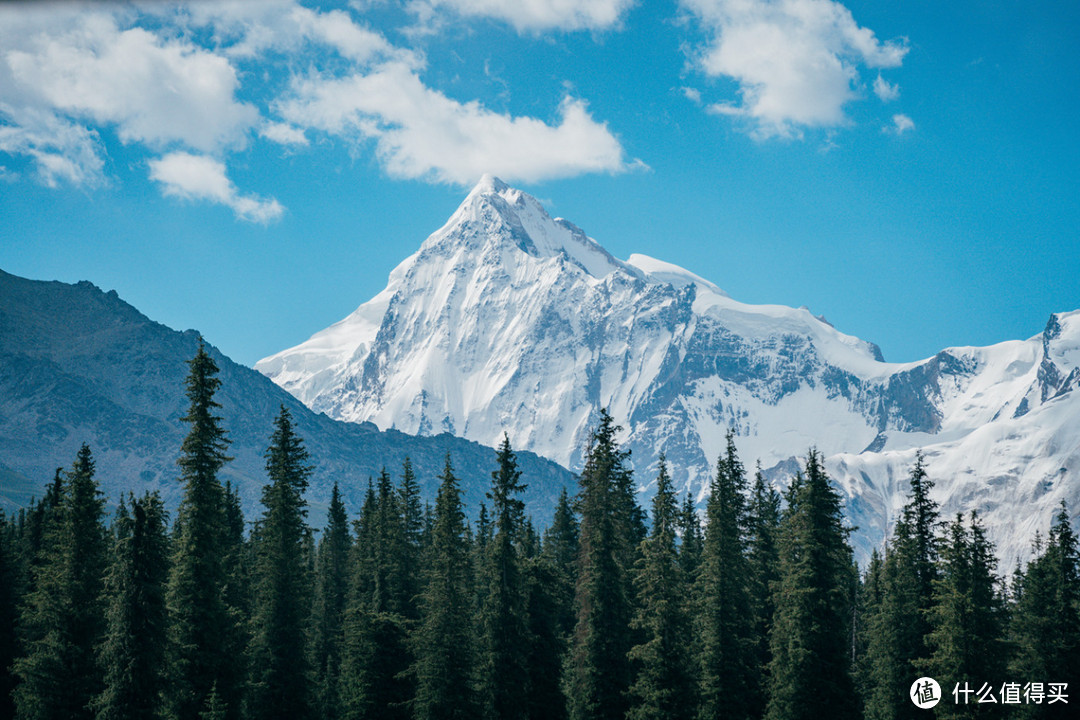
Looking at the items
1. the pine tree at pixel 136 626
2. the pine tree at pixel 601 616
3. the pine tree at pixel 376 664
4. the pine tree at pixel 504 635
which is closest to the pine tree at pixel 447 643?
the pine tree at pixel 504 635

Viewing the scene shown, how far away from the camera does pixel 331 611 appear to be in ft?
282

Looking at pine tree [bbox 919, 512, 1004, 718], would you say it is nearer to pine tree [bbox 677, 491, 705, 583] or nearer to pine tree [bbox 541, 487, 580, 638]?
pine tree [bbox 677, 491, 705, 583]

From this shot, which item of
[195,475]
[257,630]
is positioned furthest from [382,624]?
[195,475]

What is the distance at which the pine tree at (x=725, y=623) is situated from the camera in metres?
57.8

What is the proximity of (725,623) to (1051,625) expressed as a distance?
19.3m

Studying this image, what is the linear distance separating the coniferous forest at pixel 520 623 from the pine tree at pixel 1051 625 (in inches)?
4.9

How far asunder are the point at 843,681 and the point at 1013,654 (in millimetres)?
14291

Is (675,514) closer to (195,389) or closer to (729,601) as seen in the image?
(729,601)

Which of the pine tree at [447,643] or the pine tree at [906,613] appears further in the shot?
the pine tree at [906,613]

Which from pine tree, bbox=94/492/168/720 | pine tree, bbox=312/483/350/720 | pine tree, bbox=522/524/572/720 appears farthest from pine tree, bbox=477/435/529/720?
pine tree, bbox=94/492/168/720

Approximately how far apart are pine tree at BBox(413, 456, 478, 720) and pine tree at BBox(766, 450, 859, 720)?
16.5 m

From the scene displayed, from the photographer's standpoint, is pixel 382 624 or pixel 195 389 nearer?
pixel 195 389

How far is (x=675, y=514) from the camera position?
69062 mm

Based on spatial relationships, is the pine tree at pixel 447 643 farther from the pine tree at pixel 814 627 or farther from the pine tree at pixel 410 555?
the pine tree at pixel 814 627
